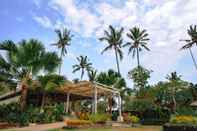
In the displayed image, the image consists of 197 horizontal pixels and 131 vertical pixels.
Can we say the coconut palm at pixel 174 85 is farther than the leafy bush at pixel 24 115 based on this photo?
Yes

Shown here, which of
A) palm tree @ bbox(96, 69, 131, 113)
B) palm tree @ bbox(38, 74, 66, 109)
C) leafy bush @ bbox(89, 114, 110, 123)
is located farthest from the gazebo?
palm tree @ bbox(96, 69, 131, 113)

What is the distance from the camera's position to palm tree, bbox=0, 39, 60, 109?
76.1 ft

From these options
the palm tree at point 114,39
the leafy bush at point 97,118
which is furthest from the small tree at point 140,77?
the leafy bush at point 97,118

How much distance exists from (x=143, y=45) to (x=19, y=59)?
39.2 metres

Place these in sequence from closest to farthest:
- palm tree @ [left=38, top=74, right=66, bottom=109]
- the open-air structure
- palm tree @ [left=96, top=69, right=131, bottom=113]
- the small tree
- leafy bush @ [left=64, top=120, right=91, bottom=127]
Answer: leafy bush @ [left=64, top=120, right=91, bottom=127]
palm tree @ [left=38, top=74, right=66, bottom=109]
the open-air structure
palm tree @ [left=96, top=69, right=131, bottom=113]
the small tree

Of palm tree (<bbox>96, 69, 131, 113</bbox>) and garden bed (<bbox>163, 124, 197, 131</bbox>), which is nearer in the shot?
garden bed (<bbox>163, 124, 197, 131</bbox>)

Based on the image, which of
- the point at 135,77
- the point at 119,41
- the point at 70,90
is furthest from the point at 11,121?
the point at 135,77

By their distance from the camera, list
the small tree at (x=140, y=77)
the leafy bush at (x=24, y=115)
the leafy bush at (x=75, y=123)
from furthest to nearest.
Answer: the small tree at (x=140, y=77) → the leafy bush at (x=24, y=115) → the leafy bush at (x=75, y=123)

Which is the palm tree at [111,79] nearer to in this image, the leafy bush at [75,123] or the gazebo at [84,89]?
the gazebo at [84,89]

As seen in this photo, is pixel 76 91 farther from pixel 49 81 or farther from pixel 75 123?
pixel 75 123

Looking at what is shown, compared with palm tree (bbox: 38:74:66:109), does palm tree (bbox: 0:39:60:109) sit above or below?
above

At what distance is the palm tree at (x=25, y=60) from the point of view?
23.2 meters

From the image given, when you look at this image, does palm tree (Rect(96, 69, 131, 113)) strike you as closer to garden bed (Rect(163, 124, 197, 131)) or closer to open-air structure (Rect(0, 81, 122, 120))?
open-air structure (Rect(0, 81, 122, 120))

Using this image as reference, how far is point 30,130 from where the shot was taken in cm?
1955
